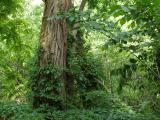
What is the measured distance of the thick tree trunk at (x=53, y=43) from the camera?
28.4 feet

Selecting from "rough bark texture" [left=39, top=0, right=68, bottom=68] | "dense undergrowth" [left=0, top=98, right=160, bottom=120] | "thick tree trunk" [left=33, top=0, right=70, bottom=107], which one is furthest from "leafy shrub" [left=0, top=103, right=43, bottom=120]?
"rough bark texture" [left=39, top=0, right=68, bottom=68]

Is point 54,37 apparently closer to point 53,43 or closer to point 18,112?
point 53,43

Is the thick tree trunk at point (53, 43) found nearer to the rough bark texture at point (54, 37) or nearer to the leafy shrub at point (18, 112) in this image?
the rough bark texture at point (54, 37)

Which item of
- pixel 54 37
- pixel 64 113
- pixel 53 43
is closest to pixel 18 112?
pixel 64 113

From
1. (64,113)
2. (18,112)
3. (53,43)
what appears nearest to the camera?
(64,113)

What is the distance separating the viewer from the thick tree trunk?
866 cm

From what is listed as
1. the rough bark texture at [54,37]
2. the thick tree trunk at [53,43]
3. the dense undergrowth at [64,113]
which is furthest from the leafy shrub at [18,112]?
the rough bark texture at [54,37]

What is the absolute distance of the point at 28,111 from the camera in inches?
332

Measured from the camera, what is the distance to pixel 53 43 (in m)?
8.73

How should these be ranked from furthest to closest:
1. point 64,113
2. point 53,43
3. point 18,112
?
point 53,43
point 18,112
point 64,113

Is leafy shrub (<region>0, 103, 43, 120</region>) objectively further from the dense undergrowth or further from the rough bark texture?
the rough bark texture

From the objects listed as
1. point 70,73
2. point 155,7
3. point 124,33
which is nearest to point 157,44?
point 124,33

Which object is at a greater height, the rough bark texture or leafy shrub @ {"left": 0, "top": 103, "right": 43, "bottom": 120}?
the rough bark texture

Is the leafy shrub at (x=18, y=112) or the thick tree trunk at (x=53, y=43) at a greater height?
the thick tree trunk at (x=53, y=43)
